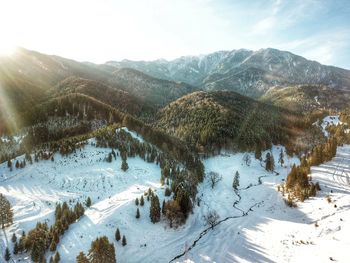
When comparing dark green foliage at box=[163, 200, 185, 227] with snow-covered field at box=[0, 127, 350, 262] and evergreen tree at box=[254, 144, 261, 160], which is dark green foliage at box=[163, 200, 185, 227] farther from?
evergreen tree at box=[254, 144, 261, 160]

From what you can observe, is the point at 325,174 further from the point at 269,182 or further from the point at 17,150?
the point at 17,150

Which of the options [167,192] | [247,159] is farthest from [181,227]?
[247,159]

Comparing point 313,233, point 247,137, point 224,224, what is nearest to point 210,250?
point 224,224

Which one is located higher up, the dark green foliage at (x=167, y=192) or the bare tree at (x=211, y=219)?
the dark green foliage at (x=167, y=192)

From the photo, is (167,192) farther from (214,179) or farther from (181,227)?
(214,179)

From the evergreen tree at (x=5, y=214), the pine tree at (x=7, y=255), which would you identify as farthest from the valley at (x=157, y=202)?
the evergreen tree at (x=5, y=214)

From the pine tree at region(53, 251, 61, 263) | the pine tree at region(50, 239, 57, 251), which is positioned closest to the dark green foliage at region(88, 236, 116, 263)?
the pine tree at region(53, 251, 61, 263)

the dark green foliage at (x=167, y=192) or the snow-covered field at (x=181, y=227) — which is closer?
the snow-covered field at (x=181, y=227)

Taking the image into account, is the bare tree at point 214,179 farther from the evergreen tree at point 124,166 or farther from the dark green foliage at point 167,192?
the evergreen tree at point 124,166
